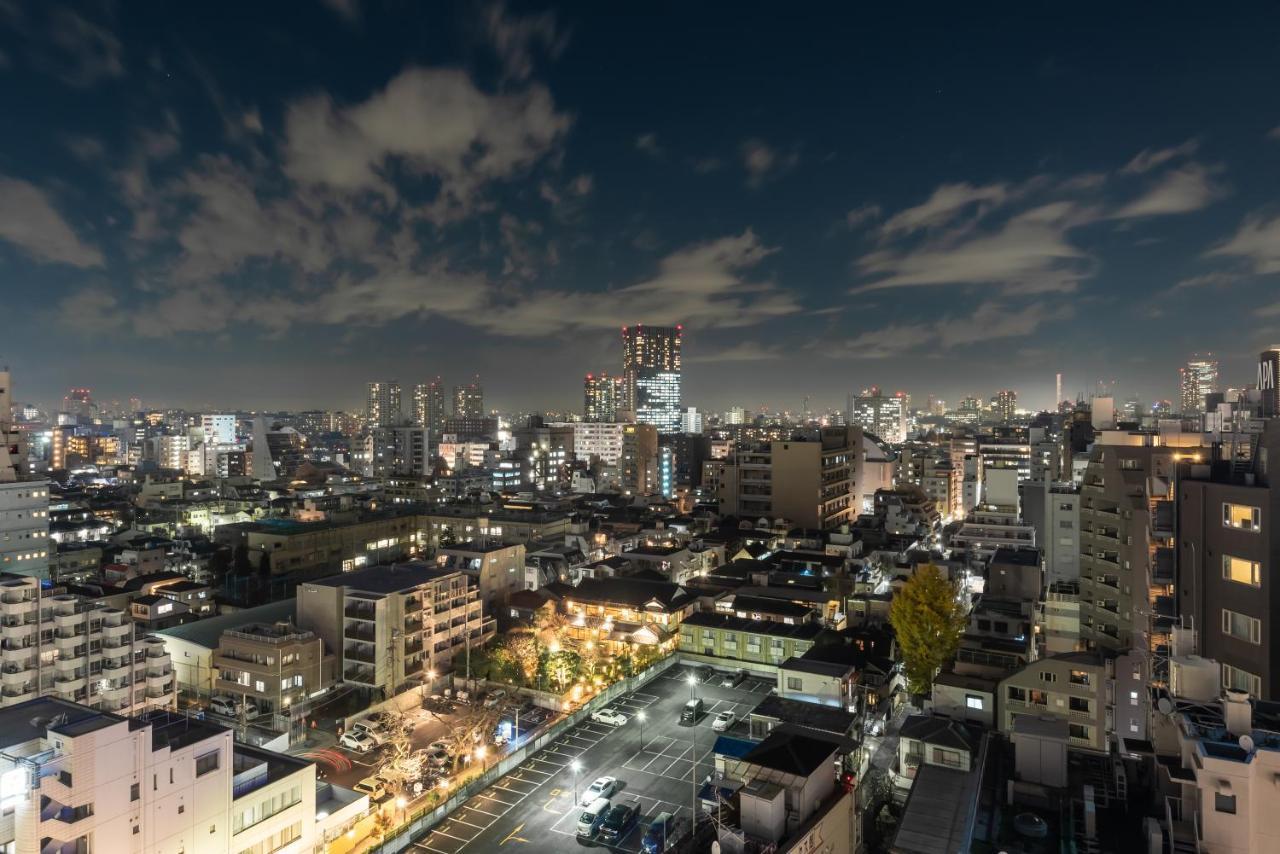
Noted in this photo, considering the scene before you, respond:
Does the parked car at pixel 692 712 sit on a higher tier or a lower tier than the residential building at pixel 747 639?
lower

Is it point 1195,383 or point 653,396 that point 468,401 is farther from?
point 1195,383

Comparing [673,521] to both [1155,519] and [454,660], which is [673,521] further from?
[1155,519]

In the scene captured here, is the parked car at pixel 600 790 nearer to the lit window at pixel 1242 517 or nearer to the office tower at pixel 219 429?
the lit window at pixel 1242 517

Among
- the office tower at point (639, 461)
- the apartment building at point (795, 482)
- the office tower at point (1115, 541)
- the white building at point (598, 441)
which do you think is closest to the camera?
the office tower at point (1115, 541)

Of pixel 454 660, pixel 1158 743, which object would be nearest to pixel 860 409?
pixel 454 660

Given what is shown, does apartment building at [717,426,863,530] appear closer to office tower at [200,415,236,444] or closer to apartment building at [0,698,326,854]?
apartment building at [0,698,326,854]

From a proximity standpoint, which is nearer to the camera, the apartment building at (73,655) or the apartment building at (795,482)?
the apartment building at (73,655)

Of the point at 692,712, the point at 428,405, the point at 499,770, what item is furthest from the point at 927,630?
the point at 428,405

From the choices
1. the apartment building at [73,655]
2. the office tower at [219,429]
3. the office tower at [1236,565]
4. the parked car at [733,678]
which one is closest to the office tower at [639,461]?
the parked car at [733,678]
